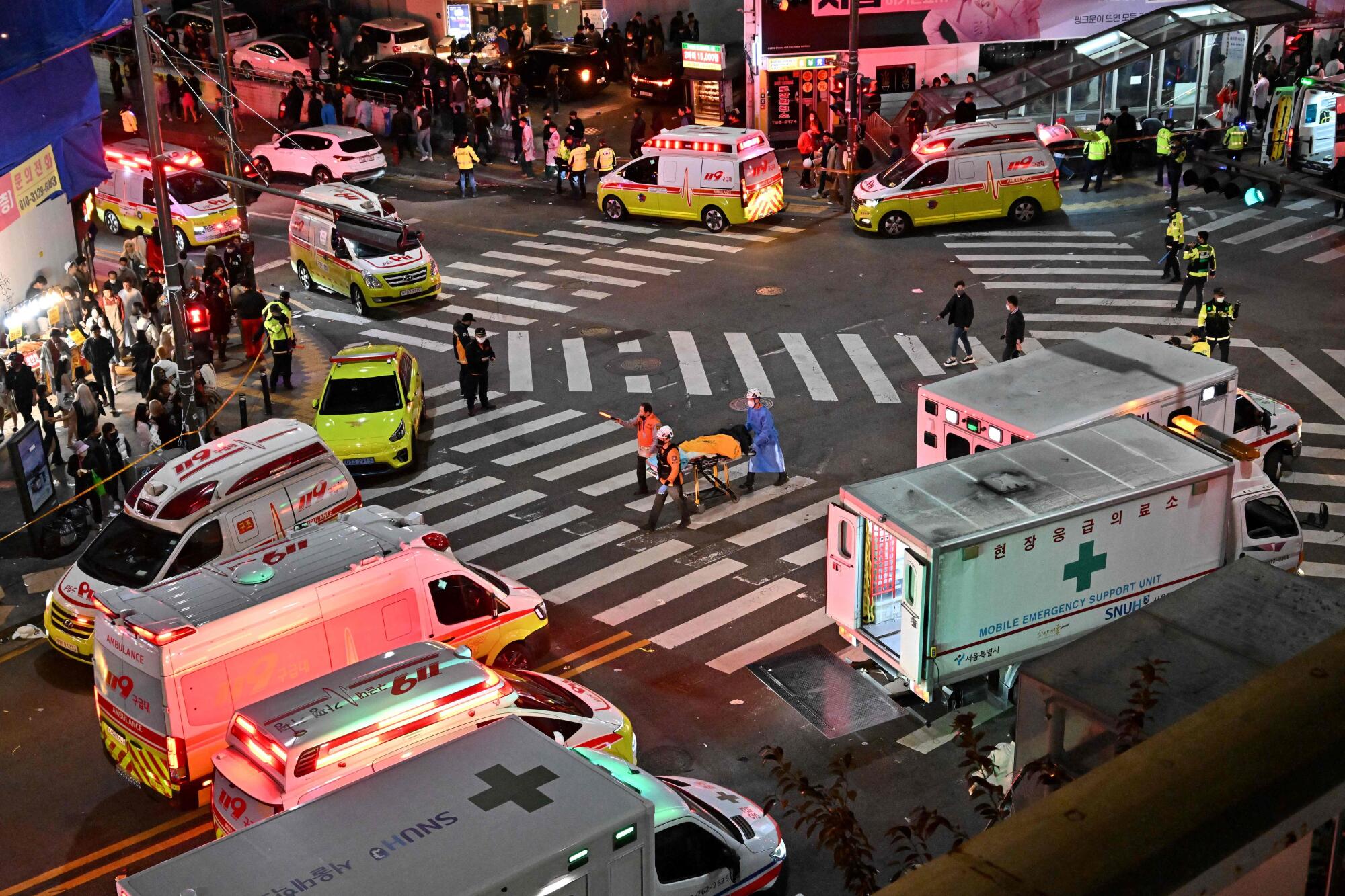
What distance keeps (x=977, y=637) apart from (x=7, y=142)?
19.4m

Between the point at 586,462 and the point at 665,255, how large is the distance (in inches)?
454

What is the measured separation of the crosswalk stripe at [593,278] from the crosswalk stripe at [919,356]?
6582 mm

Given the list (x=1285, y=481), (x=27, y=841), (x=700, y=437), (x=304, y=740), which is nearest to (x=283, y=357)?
(x=700, y=437)

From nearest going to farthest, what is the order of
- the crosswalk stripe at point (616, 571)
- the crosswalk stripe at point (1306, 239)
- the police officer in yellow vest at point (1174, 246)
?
1. the crosswalk stripe at point (616, 571)
2. the police officer in yellow vest at point (1174, 246)
3. the crosswalk stripe at point (1306, 239)

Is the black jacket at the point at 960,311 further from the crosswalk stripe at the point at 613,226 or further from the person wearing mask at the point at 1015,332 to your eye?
the crosswalk stripe at the point at 613,226

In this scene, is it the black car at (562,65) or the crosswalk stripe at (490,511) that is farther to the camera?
the black car at (562,65)

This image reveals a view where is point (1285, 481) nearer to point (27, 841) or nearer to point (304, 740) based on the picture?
point (304, 740)

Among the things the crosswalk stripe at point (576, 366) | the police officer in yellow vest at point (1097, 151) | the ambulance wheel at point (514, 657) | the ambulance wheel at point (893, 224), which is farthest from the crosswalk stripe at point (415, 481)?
the police officer in yellow vest at point (1097, 151)

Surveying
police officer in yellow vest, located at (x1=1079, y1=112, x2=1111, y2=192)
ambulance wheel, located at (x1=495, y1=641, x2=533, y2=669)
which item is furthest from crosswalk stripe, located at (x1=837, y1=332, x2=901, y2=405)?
police officer in yellow vest, located at (x1=1079, y1=112, x2=1111, y2=192)

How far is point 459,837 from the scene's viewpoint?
892 cm

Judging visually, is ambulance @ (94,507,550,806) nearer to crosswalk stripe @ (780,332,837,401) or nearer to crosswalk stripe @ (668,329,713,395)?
crosswalk stripe @ (668,329,713,395)

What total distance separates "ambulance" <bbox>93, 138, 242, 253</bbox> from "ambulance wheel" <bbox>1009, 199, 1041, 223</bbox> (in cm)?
1807

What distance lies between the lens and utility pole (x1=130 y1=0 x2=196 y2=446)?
2014 centimetres

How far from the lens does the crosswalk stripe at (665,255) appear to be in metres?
32.9
